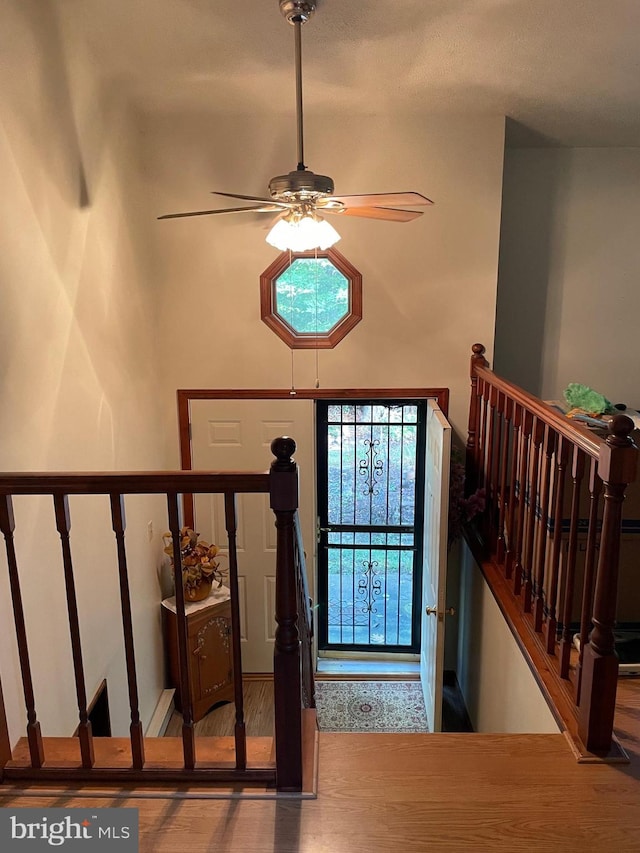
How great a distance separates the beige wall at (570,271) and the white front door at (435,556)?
90 cm

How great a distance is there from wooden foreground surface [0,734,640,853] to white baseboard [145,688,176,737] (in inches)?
76.4

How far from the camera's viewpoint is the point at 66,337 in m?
2.53

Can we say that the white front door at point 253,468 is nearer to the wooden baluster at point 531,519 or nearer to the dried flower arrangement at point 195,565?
the dried flower arrangement at point 195,565

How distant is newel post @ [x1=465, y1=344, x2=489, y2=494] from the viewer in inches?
145

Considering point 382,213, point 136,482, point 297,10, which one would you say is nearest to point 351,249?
point 382,213

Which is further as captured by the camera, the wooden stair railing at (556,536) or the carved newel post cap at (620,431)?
the wooden stair railing at (556,536)

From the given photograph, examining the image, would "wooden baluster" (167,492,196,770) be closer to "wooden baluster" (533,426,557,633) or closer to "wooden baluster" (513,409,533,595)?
"wooden baluster" (533,426,557,633)

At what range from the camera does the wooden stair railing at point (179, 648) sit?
5.26ft

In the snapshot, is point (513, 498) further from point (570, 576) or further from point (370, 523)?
point (370, 523)

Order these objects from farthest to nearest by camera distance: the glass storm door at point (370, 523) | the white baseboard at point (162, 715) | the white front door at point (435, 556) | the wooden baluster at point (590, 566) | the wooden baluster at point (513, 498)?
the glass storm door at point (370, 523), the white baseboard at point (162, 715), the white front door at point (435, 556), the wooden baluster at point (513, 498), the wooden baluster at point (590, 566)

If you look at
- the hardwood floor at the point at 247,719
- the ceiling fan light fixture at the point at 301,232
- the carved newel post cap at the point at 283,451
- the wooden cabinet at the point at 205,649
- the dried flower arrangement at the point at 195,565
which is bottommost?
the hardwood floor at the point at 247,719

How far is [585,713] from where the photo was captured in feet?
6.23

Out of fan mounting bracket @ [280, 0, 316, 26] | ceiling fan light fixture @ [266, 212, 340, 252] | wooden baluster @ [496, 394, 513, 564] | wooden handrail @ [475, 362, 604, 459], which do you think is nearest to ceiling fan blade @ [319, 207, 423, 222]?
ceiling fan light fixture @ [266, 212, 340, 252]

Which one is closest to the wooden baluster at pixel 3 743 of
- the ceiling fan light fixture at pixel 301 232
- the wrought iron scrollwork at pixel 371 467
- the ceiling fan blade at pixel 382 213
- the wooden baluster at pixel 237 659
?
the wooden baluster at pixel 237 659
